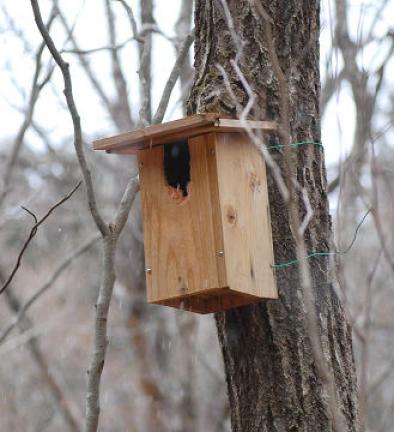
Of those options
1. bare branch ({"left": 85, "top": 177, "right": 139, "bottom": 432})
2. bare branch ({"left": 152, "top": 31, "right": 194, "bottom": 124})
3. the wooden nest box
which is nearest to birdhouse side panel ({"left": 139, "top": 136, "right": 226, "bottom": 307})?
the wooden nest box

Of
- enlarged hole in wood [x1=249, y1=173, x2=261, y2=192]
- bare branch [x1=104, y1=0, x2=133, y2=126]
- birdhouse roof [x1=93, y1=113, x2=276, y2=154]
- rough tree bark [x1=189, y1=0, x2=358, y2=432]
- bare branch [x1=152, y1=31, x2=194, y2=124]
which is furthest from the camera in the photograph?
bare branch [x1=104, y1=0, x2=133, y2=126]

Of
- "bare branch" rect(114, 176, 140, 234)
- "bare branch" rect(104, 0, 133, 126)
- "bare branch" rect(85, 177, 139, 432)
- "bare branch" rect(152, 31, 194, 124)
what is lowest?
"bare branch" rect(85, 177, 139, 432)

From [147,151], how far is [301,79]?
58 centimetres

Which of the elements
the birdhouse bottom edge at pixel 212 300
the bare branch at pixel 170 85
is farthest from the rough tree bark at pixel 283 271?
the bare branch at pixel 170 85

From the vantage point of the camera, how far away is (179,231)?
2975mm

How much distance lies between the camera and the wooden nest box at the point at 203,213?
2.89 metres

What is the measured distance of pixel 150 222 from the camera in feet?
10.1

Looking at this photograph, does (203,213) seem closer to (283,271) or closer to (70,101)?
(283,271)

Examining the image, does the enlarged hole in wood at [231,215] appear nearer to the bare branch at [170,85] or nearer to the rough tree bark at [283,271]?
the rough tree bark at [283,271]

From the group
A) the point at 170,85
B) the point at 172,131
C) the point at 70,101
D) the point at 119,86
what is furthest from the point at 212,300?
the point at 119,86

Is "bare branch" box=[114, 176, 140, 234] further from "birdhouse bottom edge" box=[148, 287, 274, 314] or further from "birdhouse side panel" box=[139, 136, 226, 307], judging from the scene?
"birdhouse bottom edge" box=[148, 287, 274, 314]

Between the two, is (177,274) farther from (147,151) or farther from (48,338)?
(48,338)

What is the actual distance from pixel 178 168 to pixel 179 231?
223mm

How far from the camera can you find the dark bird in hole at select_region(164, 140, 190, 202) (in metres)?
3.00
